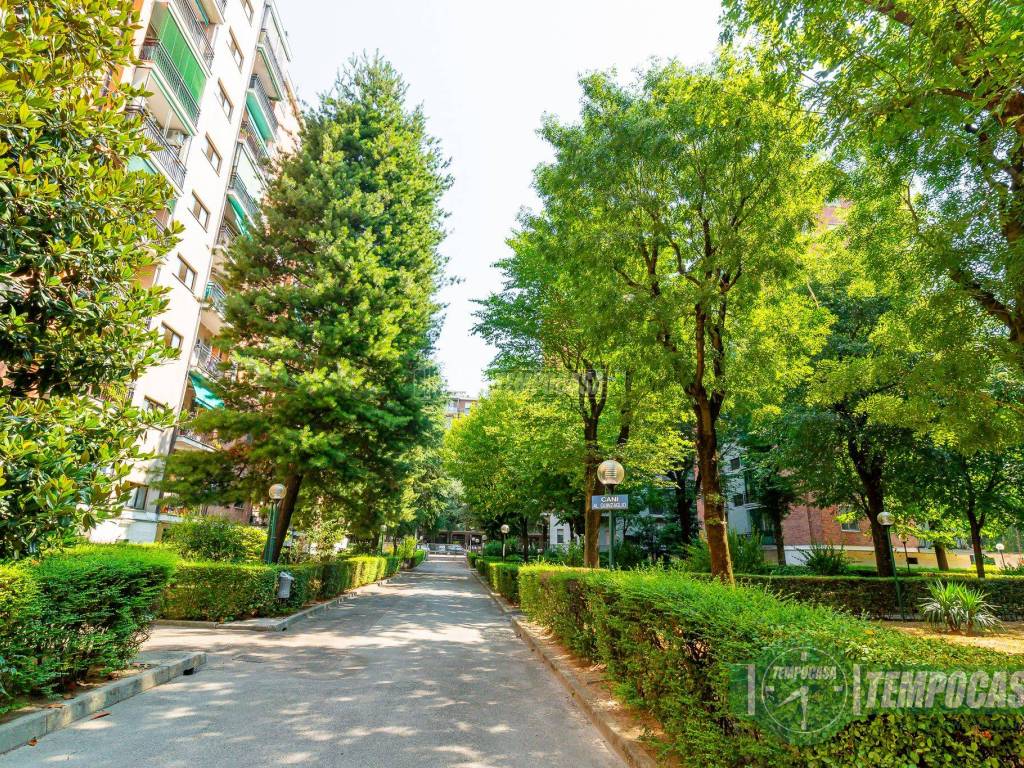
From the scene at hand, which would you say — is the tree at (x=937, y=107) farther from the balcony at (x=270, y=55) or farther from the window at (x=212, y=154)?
the balcony at (x=270, y=55)

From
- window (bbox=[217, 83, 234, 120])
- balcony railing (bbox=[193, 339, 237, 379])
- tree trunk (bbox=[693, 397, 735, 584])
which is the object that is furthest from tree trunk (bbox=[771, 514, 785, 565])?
window (bbox=[217, 83, 234, 120])

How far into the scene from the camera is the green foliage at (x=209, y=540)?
1594 cm

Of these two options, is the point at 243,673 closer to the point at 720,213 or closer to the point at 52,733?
the point at 52,733

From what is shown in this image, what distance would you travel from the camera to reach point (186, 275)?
2097 centimetres

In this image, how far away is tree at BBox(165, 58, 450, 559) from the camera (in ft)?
47.7

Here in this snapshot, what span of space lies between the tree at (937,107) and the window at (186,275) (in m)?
20.4

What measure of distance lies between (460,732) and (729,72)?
1138 cm

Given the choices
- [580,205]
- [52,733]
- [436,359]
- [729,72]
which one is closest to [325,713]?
[52,733]

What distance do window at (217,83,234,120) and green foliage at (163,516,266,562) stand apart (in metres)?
17.8

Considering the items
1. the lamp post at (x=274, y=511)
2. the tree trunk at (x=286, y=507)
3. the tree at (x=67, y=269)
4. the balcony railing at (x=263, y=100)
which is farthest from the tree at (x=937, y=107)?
the balcony railing at (x=263, y=100)

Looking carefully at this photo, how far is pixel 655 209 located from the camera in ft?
33.3

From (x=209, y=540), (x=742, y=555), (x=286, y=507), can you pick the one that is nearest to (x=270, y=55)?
(x=286, y=507)
